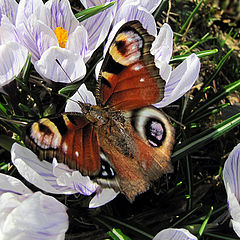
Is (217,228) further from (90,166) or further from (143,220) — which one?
(90,166)

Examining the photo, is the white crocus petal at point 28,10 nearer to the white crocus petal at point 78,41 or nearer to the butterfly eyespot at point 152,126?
the white crocus petal at point 78,41

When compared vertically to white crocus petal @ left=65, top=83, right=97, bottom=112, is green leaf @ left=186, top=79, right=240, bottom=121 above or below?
below

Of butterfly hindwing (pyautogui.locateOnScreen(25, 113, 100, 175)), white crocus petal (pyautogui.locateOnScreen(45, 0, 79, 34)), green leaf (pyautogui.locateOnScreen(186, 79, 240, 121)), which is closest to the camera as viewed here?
butterfly hindwing (pyautogui.locateOnScreen(25, 113, 100, 175))

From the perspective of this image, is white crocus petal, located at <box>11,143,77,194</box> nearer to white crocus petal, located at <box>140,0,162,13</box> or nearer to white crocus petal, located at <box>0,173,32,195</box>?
white crocus petal, located at <box>0,173,32,195</box>

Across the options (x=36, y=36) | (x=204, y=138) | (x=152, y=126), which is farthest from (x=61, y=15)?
(x=204, y=138)

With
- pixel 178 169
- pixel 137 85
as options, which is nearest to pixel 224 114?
pixel 178 169

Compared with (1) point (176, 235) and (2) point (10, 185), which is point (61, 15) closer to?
(2) point (10, 185)

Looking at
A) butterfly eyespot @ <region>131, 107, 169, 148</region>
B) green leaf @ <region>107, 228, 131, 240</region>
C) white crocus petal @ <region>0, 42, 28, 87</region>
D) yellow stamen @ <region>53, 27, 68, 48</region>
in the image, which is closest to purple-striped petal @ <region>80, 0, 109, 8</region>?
yellow stamen @ <region>53, 27, 68, 48</region>
